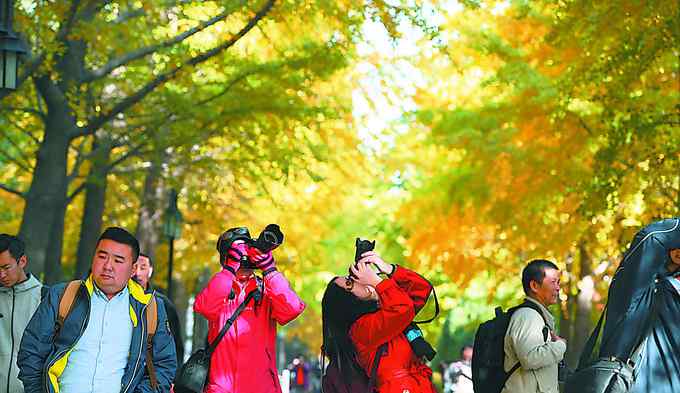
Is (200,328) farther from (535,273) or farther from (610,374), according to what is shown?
(610,374)

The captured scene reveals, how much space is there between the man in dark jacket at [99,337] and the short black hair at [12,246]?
242cm

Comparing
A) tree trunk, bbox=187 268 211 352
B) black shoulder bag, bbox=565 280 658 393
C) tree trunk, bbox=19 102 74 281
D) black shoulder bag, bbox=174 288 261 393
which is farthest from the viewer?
tree trunk, bbox=187 268 211 352

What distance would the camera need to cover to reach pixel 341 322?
888 cm

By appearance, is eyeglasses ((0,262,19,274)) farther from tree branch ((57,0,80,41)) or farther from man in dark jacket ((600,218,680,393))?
tree branch ((57,0,80,41))

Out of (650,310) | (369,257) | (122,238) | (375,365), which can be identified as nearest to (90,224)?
(369,257)

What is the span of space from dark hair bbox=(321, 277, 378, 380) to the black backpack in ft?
3.26

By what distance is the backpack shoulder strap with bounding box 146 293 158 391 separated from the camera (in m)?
6.88

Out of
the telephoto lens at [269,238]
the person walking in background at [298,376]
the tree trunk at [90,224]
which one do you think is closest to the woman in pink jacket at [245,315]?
the telephoto lens at [269,238]

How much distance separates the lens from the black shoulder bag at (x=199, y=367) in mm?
8281

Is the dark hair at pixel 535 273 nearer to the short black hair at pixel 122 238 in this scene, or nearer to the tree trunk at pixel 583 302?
the short black hair at pixel 122 238

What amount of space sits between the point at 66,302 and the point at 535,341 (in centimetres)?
349

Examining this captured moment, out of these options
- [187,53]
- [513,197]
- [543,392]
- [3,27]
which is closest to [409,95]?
[513,197]

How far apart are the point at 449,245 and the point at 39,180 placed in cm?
1271

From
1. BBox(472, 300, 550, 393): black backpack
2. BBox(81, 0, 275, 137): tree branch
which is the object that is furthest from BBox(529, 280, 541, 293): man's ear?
BBox(81, 0, 275, 137): tree branch
